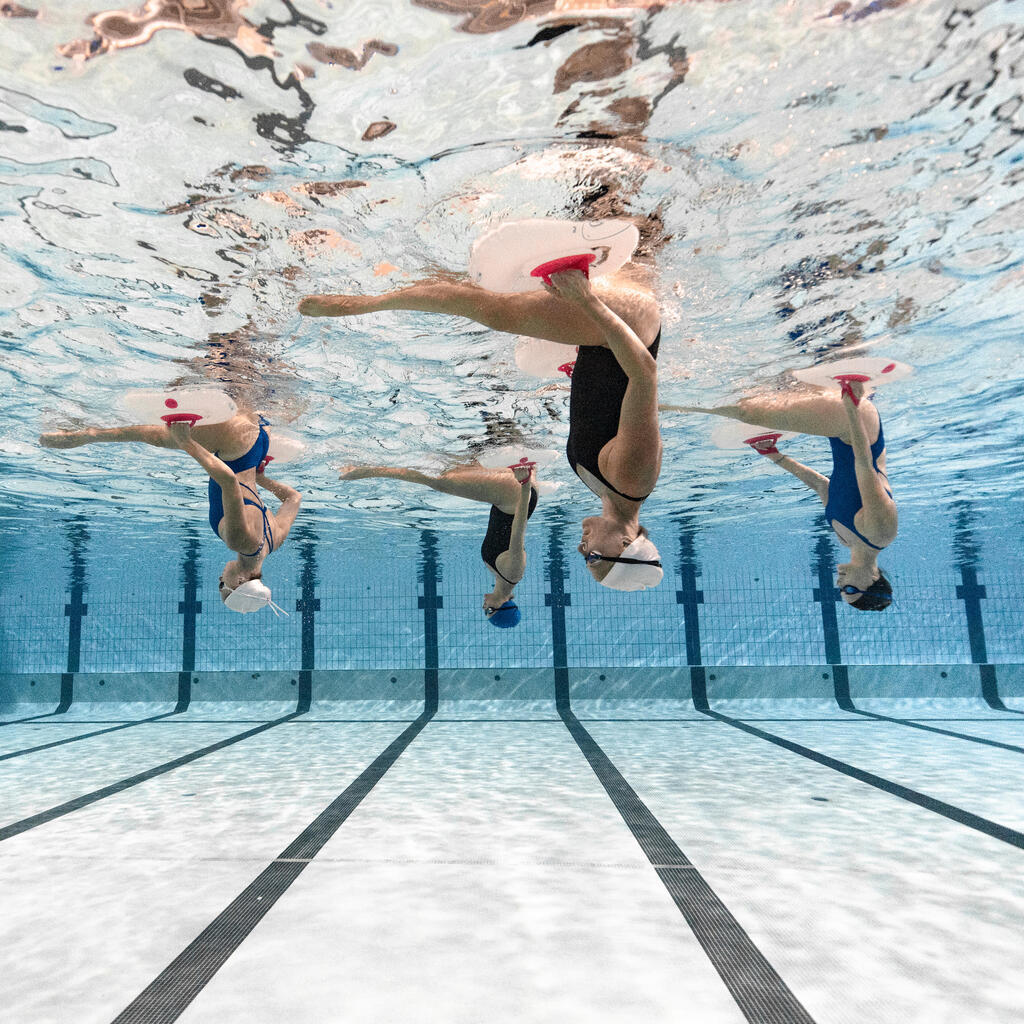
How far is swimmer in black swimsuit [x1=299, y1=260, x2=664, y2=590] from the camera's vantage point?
318 centimetres

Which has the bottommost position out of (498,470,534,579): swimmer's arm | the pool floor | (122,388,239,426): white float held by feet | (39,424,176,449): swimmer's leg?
the pool floor

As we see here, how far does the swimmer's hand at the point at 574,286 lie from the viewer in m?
3.18

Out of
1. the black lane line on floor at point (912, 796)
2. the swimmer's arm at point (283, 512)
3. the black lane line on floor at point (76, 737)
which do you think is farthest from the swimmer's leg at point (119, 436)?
the black lane line on floor at point (912, 796)

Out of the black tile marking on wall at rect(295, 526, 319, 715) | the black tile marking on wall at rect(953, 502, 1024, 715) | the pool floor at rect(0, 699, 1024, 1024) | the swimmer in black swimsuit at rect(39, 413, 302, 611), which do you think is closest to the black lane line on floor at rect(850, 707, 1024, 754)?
the pool floor at rect(0, 699, 1024, 1024)

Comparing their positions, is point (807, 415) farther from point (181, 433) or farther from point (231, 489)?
point (181, 433)

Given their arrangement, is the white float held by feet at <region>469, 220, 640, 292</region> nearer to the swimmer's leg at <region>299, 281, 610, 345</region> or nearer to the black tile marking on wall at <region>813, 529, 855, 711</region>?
the swimmer's leg at <region>299, 281, 610, 345</region>

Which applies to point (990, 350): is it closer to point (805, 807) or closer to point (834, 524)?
point (834, 524)

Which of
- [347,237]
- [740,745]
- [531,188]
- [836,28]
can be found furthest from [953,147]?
[740,745]

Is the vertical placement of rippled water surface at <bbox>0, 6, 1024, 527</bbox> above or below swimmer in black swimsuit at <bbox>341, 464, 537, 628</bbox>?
above

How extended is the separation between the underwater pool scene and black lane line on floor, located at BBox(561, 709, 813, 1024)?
41 mm

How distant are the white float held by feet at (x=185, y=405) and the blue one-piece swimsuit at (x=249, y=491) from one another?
613 millimetres

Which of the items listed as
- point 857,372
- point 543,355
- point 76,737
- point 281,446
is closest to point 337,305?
point 543,355

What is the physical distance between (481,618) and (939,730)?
2372 centimetres

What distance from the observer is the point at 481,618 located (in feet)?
113
